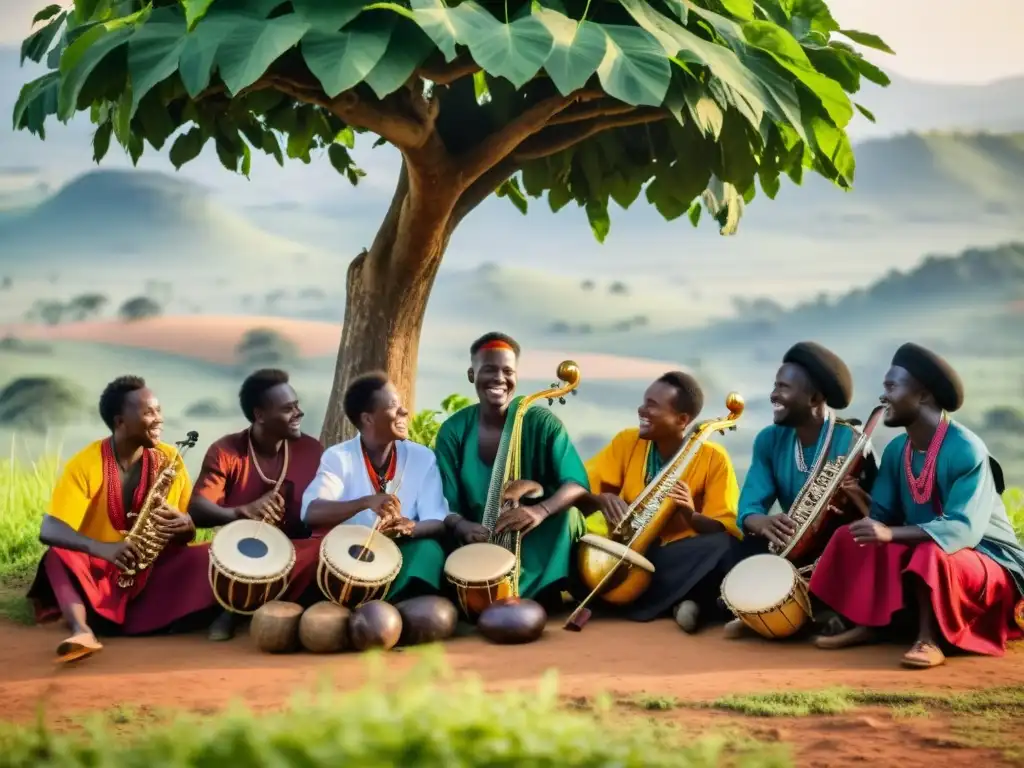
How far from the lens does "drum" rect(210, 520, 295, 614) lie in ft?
23.8

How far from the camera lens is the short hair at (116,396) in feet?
24.8

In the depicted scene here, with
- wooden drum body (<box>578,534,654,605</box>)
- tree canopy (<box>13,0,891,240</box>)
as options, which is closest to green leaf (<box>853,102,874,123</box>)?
tree canopy (<box>13,0,891,240</box>)

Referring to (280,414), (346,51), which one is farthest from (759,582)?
(346,51)

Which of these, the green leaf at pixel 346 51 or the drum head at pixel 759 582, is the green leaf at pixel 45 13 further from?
the drum head at pixel 759 582

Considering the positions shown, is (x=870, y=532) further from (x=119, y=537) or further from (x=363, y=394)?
(x=119, y=537)

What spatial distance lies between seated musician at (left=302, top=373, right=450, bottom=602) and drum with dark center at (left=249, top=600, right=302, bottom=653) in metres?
0.59

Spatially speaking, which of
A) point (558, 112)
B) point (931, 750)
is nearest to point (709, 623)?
point (931, 750)

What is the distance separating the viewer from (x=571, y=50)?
22.6 feet

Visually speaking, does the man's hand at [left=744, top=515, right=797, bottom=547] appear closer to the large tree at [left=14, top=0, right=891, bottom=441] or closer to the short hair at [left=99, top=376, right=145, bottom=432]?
the large tree at [left=14, top=0, right=891, bottom=441]

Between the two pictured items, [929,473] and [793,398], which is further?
[793,398]

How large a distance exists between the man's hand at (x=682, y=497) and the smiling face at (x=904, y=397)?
4.06 ft

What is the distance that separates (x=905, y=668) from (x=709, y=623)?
1405 millimetres

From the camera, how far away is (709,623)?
777 cm

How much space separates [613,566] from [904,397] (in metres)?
1.77
